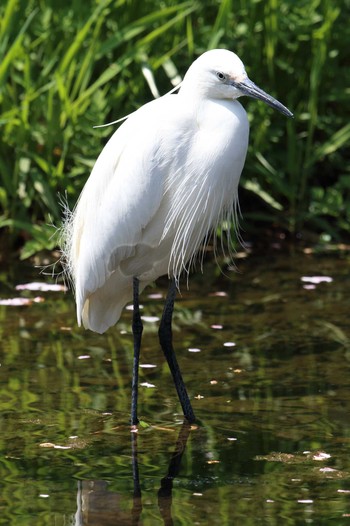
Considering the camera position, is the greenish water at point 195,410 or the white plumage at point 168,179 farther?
the white plumage at point 168,179

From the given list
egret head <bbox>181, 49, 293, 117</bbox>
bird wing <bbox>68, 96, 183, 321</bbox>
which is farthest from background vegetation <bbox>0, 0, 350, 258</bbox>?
egret head <bbox>181, 49, 293, 117</bbox>

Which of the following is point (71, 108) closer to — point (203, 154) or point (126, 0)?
point (126, 0)

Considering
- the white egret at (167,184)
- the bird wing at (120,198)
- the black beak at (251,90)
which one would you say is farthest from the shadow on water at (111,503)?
the black beak at (251,90)

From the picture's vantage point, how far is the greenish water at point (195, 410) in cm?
337

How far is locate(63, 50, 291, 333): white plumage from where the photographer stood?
396cm

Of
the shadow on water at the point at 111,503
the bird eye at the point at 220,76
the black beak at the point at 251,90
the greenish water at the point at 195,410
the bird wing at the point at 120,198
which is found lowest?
the greenish water at the point at 195,410

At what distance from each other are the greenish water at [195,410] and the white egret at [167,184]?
0.26 m

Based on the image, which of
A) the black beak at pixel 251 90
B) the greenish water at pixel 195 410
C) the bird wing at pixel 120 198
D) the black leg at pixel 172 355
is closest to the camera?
the greenish water at pixel 195 410

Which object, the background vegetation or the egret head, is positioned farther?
the background vegetation

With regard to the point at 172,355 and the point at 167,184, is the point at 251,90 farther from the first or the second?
the point at 172,355

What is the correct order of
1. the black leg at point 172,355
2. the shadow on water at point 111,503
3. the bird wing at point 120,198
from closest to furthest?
1. the shadow on water at point 111,503
2. the bird wing at point 120,198
3. the black leg at point 172,355

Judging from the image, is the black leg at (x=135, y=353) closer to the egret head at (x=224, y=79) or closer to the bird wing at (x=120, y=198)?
the bird wing at (x=120, y=198)

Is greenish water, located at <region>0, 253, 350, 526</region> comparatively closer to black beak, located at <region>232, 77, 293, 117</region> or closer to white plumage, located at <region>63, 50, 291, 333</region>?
white plumage, located at <region>63, 50, 291, 333</region>

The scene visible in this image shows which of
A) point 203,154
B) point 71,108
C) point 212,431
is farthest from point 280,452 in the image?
point 71,108
